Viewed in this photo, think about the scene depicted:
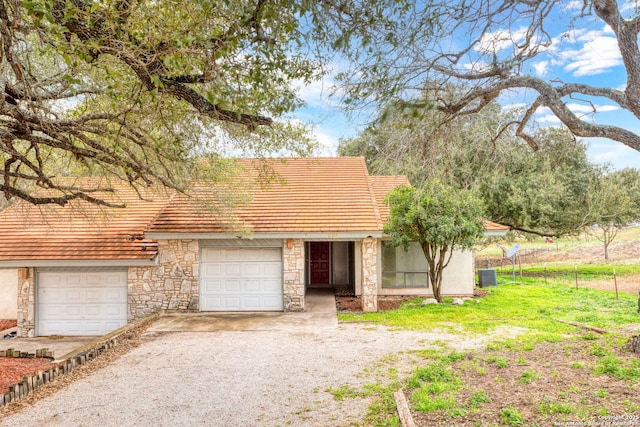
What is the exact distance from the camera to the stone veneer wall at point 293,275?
1183cm

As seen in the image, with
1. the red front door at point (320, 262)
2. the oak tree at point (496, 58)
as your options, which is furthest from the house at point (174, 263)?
the oak tree at point (496, 58)

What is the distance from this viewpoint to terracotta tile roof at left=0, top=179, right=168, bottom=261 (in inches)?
455

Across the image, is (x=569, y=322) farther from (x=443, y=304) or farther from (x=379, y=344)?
(x=379, y=344)

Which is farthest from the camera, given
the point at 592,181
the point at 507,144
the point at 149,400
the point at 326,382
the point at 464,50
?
the point at 592,181

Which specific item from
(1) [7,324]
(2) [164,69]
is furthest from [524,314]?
(1) [7,324]

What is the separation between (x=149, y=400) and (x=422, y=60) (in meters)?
5.57

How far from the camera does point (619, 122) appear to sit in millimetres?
5395

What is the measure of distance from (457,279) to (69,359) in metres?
11.2

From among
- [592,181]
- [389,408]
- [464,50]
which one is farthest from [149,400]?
[592,181]

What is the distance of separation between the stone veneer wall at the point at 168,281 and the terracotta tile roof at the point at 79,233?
48 cm

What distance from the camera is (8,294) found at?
1434 centimetres

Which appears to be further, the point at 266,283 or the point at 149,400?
the point at 266,283

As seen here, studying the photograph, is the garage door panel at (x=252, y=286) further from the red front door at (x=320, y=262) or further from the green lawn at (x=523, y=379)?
the red front door at (x=320, y=262)

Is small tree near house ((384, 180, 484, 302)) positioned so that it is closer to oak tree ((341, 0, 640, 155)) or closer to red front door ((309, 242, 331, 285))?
red front door ((309, 242, 331, 285))
